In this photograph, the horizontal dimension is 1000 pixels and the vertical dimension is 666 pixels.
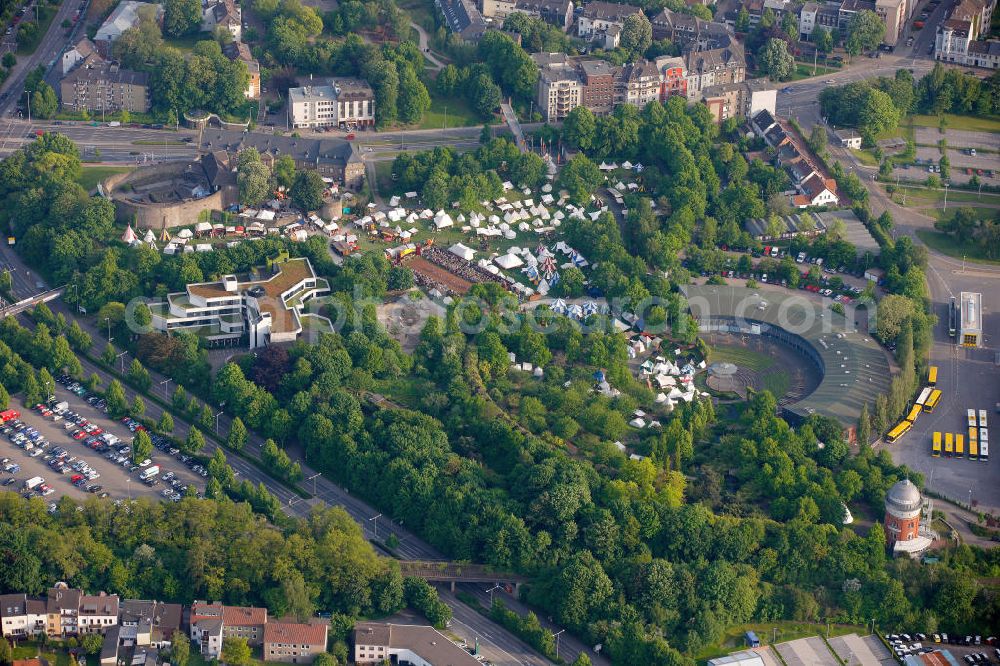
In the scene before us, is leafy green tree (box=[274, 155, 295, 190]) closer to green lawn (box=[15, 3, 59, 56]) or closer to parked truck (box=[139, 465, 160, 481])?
Answer: green lawn (box=[15, 3, 59, 56])

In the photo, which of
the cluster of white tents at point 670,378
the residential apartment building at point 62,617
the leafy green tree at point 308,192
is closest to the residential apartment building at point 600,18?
the leafy green tree at point 308,192

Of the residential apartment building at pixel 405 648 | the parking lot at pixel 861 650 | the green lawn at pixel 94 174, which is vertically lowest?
the parking lot at pixel 861 650

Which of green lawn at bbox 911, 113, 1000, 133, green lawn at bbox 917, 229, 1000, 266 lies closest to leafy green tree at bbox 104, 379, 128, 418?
green lawn at bbox 917, 229, 1000, 266

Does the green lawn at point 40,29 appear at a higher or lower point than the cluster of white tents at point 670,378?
higher

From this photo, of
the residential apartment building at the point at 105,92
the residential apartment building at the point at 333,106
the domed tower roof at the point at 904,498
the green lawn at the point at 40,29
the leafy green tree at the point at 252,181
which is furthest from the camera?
the green lawn at the point at 40,29

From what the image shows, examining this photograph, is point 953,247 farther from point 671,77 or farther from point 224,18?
point 224,18

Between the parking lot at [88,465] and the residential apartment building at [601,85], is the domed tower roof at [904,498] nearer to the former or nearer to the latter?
the parking lot at [88,465]

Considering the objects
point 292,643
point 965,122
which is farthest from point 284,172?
point 965,122

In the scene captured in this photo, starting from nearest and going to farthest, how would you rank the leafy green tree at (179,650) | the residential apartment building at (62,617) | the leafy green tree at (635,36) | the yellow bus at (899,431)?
the leafy green tree at (179,650), the residential apartment building at (62,617), the yellow bus at (899,431), the leafy green tree at (635,36)

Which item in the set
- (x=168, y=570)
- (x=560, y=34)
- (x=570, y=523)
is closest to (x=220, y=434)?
(x=168, y=570)

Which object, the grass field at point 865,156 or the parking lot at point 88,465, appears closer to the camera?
the parking lot at point 88,465
